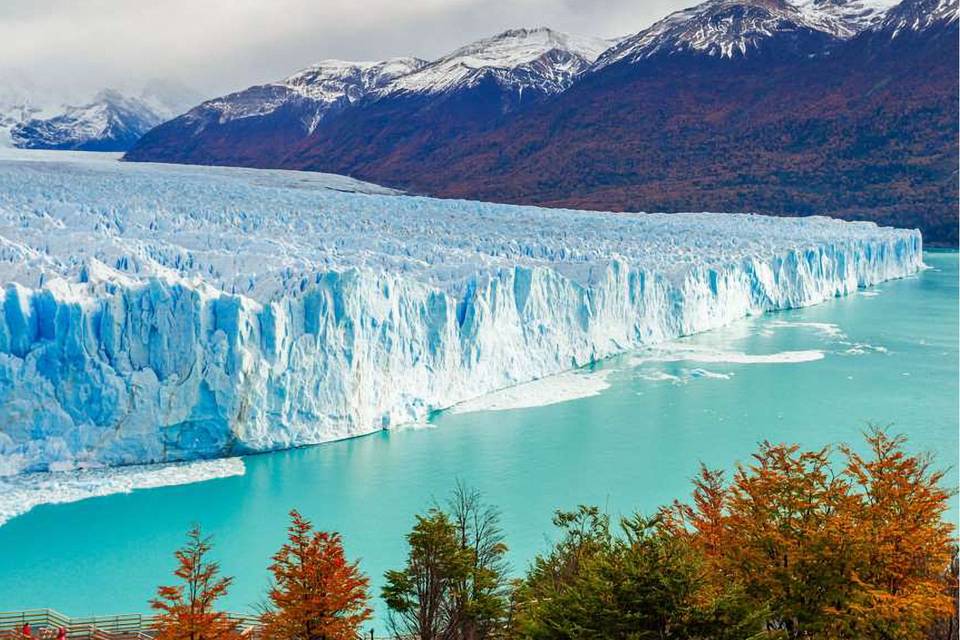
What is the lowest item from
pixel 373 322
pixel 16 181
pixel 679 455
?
pixel 679 455

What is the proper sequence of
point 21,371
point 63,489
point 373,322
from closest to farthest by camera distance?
point 63,489 < point 21,371 < point 373,322

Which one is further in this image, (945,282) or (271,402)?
(945,282)

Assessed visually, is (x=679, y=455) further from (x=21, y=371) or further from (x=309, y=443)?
(x=21, y=371)

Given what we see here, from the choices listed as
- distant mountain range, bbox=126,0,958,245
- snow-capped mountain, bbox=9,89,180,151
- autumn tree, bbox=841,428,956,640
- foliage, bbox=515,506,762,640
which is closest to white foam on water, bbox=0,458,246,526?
foliage, bbox=515,506,762,640

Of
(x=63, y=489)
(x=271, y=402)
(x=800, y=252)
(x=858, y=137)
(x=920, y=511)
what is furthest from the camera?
(x=858, y=137)

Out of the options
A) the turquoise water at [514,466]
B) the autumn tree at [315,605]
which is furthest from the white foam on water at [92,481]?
the autumn tree at [315,605]

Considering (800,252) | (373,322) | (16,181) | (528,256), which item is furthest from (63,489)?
(800,252)
